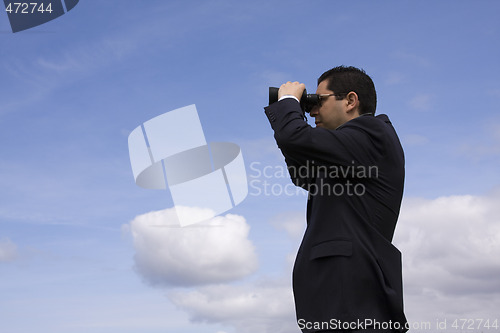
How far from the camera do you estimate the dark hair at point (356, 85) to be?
441cm

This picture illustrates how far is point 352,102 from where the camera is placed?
4.38 m

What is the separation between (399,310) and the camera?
12.2ft

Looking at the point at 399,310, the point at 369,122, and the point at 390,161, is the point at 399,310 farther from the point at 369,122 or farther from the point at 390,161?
the point at 369,122

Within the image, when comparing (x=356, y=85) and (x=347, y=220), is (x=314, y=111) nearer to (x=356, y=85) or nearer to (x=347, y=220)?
(x=356, y=85)

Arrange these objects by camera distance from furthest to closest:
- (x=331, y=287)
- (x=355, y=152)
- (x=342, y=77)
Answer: (x=342, y=77) → (x=355, y=152) → (x=331, y=287)

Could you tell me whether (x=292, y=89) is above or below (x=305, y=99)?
above

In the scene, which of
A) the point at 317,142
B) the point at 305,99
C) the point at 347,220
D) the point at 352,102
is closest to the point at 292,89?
the point at 305,99

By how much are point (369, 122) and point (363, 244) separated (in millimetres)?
996

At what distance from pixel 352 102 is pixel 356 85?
0.16 m

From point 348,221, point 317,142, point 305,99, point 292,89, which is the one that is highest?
point 292,89

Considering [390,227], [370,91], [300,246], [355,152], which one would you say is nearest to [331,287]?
[300,246]

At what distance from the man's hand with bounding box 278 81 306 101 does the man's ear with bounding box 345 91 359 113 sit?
40 centimetres

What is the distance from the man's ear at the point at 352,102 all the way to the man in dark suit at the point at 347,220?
142 millimetres

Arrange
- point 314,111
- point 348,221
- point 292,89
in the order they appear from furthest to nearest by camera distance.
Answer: point 314,111 → point 292,89 → point 348,221
